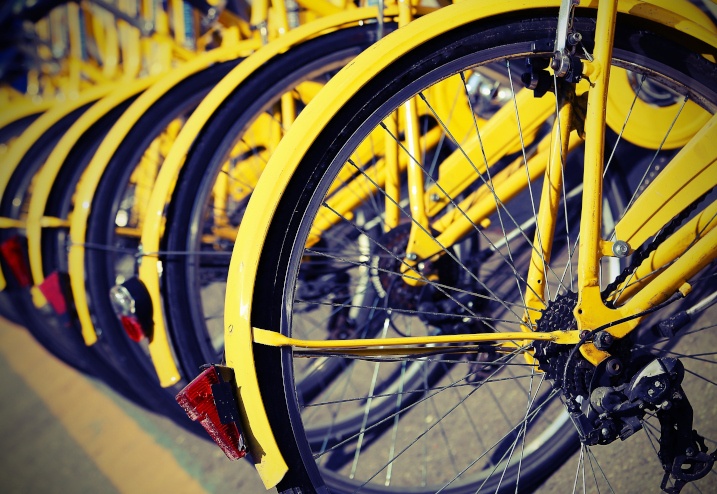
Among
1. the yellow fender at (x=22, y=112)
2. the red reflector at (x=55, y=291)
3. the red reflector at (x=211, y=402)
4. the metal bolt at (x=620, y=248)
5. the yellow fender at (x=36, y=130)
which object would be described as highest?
the yellow fender at (x=22, y=112)

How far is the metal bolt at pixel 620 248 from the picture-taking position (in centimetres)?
149

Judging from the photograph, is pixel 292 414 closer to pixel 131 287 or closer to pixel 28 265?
pixel 131 287

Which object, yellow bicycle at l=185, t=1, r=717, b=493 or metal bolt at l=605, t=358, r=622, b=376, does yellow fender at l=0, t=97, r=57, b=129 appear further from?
metal bolt at l=605, t=358, r=622, b=376

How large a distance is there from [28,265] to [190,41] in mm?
1971

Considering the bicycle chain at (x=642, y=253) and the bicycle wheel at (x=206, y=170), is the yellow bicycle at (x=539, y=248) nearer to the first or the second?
the bicycle chain at (x=642, y=253)

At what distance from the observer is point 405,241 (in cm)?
242

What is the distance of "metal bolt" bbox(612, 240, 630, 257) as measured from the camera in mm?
1493

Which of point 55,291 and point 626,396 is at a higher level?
point 55,291

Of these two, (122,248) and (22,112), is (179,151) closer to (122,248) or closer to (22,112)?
(122,248)

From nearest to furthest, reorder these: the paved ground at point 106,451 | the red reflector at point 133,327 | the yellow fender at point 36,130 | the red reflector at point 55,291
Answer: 1. the red reflector at point 133,327
2. the paved ground at point 106,451
3. the red reflector at point 55,291
4. the yellow fender at point 36,130

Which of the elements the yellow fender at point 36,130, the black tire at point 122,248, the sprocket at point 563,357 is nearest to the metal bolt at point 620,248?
the sprocket at point 563,357

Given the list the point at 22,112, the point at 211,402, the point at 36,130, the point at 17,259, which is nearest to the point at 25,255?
the point at 17,259

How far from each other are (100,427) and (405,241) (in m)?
1.71

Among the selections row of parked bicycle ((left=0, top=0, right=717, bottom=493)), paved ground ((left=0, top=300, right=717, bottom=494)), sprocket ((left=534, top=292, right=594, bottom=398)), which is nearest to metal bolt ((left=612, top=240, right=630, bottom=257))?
row of parked bicycle ((left=0, top=0, right=717, bottom=493))
